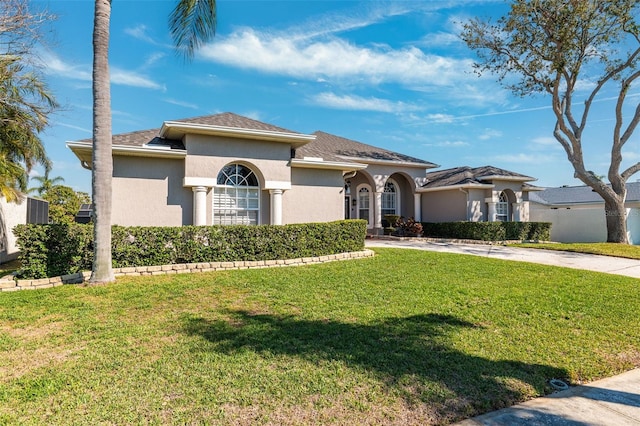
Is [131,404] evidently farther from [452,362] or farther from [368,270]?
[368,270]

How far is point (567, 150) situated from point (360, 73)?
1289 cm

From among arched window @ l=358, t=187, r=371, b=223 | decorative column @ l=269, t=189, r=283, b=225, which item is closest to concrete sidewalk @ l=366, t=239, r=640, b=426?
decorative column @ l=269, t=189, r=283, b=225

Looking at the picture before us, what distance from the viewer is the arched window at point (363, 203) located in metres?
22.8

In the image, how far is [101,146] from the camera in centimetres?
875

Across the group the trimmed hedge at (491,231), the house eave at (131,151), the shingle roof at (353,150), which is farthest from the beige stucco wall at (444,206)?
the house eave at (131,151)

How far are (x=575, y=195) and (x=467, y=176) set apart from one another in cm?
1844

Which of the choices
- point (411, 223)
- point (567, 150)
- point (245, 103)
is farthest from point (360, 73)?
point (567, 150)

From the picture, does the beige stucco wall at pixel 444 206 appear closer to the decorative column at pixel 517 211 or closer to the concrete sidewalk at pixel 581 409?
the decorative column at pixel 517 211

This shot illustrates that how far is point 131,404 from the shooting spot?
11.4 ft

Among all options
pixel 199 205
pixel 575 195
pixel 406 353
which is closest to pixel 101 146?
pixel 199 205

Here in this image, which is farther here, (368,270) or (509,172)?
(509,172)

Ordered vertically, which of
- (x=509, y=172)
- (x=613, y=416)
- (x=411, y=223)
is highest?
(x=509, y=172)

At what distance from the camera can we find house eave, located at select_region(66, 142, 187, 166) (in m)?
11.8

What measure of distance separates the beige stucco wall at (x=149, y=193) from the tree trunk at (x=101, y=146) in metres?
3.73
